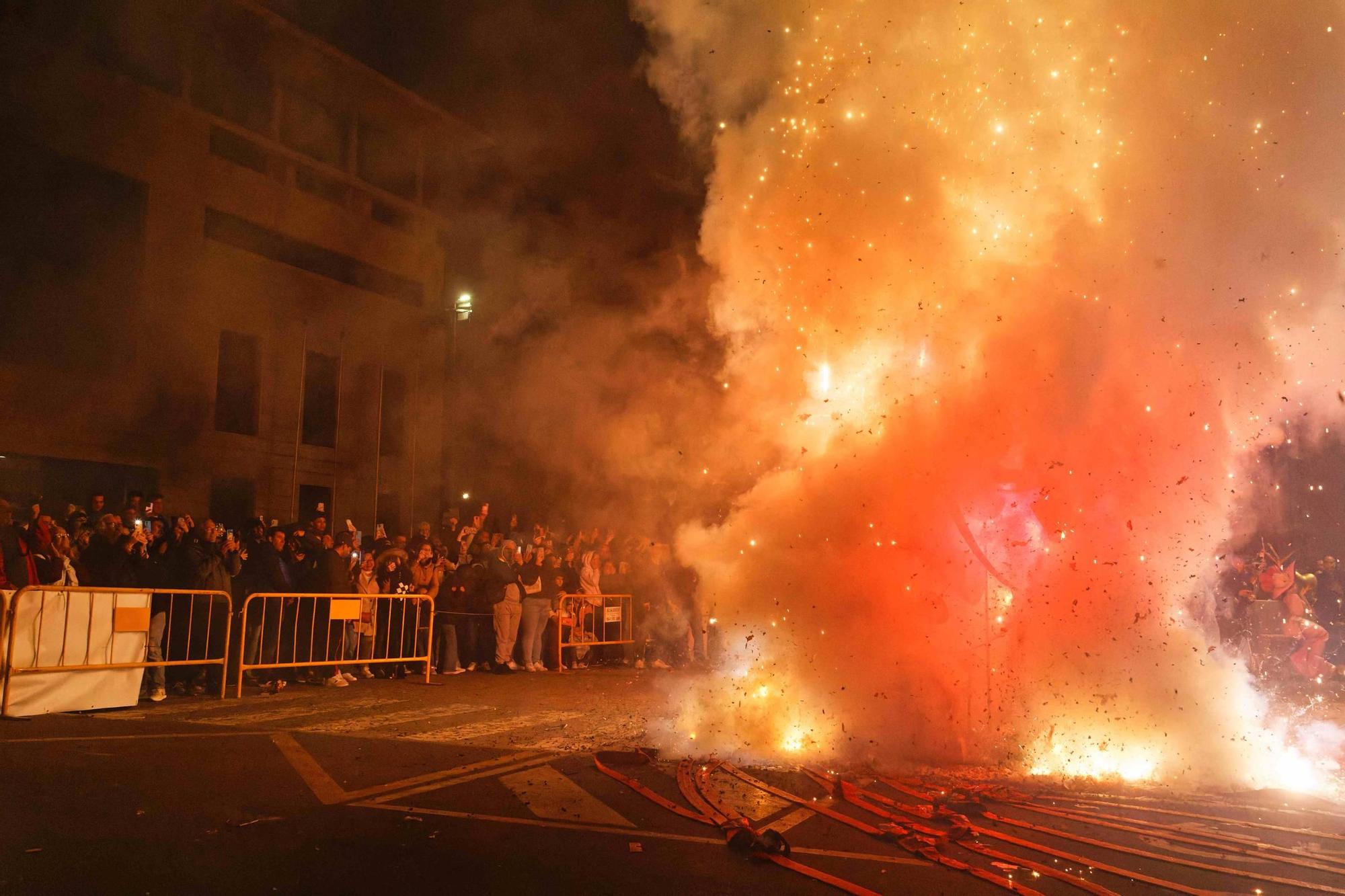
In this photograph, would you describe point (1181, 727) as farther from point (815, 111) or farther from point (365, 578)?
point (365, 578)

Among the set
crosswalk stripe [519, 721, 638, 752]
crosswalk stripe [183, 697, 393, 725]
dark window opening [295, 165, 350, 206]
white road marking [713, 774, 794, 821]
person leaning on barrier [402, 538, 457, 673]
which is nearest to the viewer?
white road marking [713, 774, 794, 821]

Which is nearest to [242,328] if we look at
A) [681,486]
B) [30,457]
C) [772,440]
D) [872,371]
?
[30,457]

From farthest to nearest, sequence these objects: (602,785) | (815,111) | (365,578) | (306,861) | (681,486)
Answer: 1. (681,486)
2. (365,578)
3. (815,111)
4. (602,785)
5. (306,861)

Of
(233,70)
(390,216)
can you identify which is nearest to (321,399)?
(390,216)

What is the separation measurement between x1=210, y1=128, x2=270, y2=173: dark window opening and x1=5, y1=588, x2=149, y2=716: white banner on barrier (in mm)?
11805

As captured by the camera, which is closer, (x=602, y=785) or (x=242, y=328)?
(x=602, y=785)

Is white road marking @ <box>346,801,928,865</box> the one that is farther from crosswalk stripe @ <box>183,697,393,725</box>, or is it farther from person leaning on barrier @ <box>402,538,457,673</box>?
person leaning on barrier @ <box>402,538,457,673</box>

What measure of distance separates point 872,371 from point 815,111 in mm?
1947

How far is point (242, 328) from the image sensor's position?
16391 millimetres

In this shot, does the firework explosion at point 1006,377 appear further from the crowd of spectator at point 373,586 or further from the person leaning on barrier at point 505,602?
the person leaning on barrier at point 505,602

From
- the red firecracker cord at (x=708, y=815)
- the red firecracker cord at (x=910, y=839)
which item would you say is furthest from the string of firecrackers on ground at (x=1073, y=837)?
the red firecracker cord at (x=708, y=815)

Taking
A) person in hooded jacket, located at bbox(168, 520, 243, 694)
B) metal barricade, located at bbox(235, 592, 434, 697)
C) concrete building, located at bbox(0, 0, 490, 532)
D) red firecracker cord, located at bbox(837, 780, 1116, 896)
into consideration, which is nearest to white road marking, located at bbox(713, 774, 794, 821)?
red firecracker cord, located at bbox(837, 780, 1116, 896)

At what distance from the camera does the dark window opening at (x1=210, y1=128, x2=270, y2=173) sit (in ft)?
52.8

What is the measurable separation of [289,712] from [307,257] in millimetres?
13321
